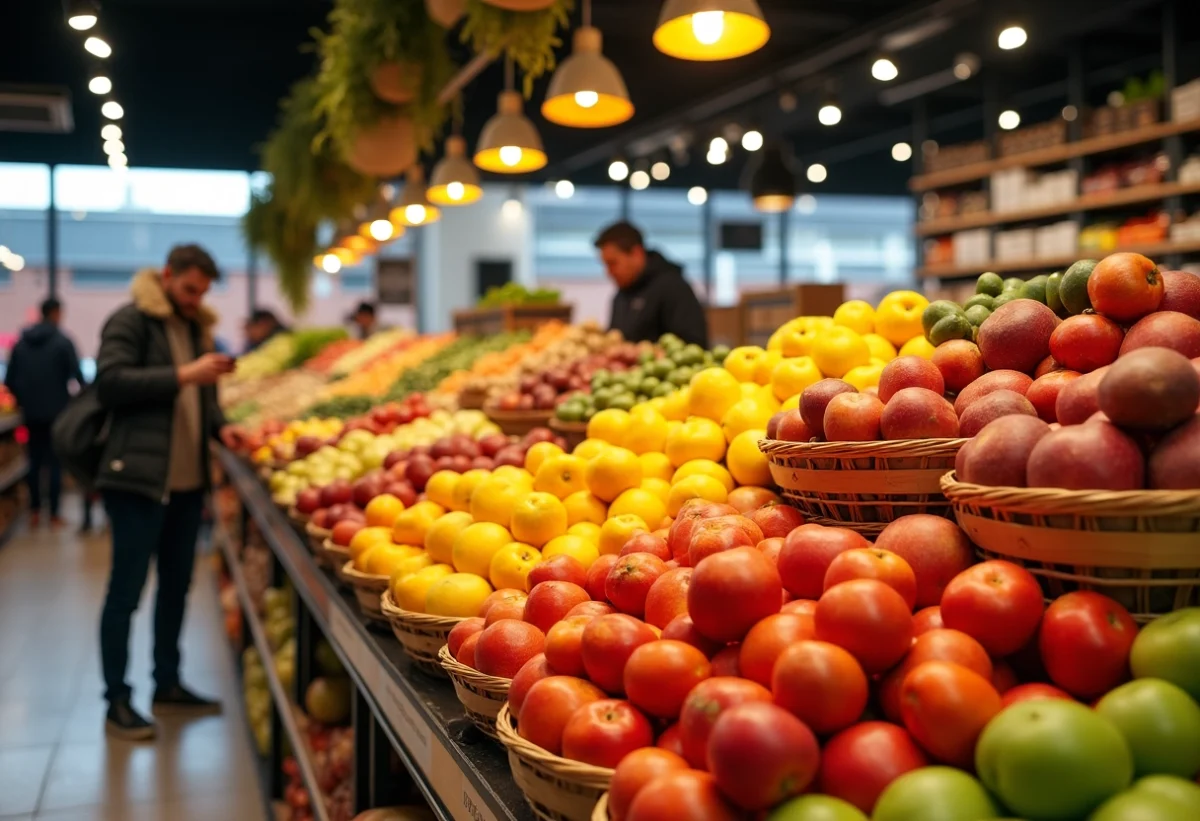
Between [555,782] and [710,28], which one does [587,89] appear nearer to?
[710,28]

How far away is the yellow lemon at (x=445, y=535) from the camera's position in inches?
81.7

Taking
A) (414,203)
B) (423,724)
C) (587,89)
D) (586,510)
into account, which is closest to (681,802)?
(423,724)

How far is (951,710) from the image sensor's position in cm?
96

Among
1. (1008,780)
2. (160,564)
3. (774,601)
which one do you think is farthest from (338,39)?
(1008,780)

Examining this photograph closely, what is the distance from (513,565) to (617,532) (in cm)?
20

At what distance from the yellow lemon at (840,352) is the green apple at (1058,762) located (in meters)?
1.12

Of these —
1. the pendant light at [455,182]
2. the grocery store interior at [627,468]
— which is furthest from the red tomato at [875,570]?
the pendant light at [455,182]

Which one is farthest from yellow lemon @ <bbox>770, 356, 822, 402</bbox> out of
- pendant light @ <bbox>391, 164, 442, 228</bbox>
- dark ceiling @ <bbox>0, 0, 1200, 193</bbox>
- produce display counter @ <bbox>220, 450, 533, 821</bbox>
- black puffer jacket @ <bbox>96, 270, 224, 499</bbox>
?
dark ceiling @ <bbox>0, 0, 1200, 193</bbox>

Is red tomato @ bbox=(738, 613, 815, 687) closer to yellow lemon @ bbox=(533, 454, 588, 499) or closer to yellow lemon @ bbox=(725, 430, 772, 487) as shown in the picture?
yellow lemon @ bbox=(725, 430, 772, 487)

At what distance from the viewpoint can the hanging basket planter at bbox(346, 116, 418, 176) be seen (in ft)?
15.2

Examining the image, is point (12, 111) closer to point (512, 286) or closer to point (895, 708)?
point (512, 286)

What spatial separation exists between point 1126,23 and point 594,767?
353 inches

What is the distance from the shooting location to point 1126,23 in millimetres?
8156

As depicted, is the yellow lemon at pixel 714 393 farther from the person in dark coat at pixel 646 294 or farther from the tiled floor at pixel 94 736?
the person in dark coat at pixel 646 294
